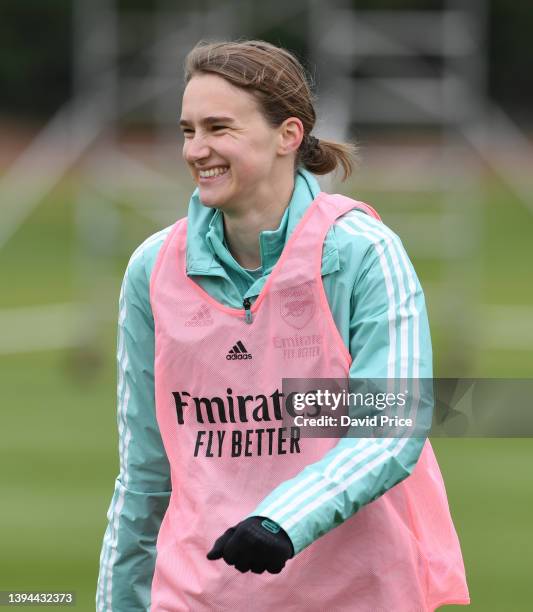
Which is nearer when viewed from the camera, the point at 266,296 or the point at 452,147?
the point at 266,296

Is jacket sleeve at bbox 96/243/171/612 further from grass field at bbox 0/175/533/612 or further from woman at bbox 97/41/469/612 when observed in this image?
grass field at bbox 0/175/533/612

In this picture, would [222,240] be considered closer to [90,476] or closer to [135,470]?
[135,470]

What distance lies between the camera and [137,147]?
35719 millimetres

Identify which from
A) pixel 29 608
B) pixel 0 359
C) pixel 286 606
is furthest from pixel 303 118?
pixel 0 359

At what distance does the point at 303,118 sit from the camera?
12.0ft

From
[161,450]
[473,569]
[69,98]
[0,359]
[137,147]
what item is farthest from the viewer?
[69,98]

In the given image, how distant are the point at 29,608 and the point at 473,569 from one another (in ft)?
6.79

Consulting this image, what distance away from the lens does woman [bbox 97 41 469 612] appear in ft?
10.5

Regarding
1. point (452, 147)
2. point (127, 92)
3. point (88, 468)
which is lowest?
point (88, 468)

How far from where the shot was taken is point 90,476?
889cm

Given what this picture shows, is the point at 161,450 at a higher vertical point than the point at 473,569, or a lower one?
lower

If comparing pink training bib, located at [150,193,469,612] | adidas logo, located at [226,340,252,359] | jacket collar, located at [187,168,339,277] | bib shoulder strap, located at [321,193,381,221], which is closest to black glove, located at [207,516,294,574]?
pink training bib, located at [150,193,469,612]

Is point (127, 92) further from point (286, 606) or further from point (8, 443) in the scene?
point (286, 606)

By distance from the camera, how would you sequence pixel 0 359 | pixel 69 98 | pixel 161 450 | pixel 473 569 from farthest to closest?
1. pixel 69 98
2. pixel 0 359
3. pixel 473 569
4. pixel 161 450
